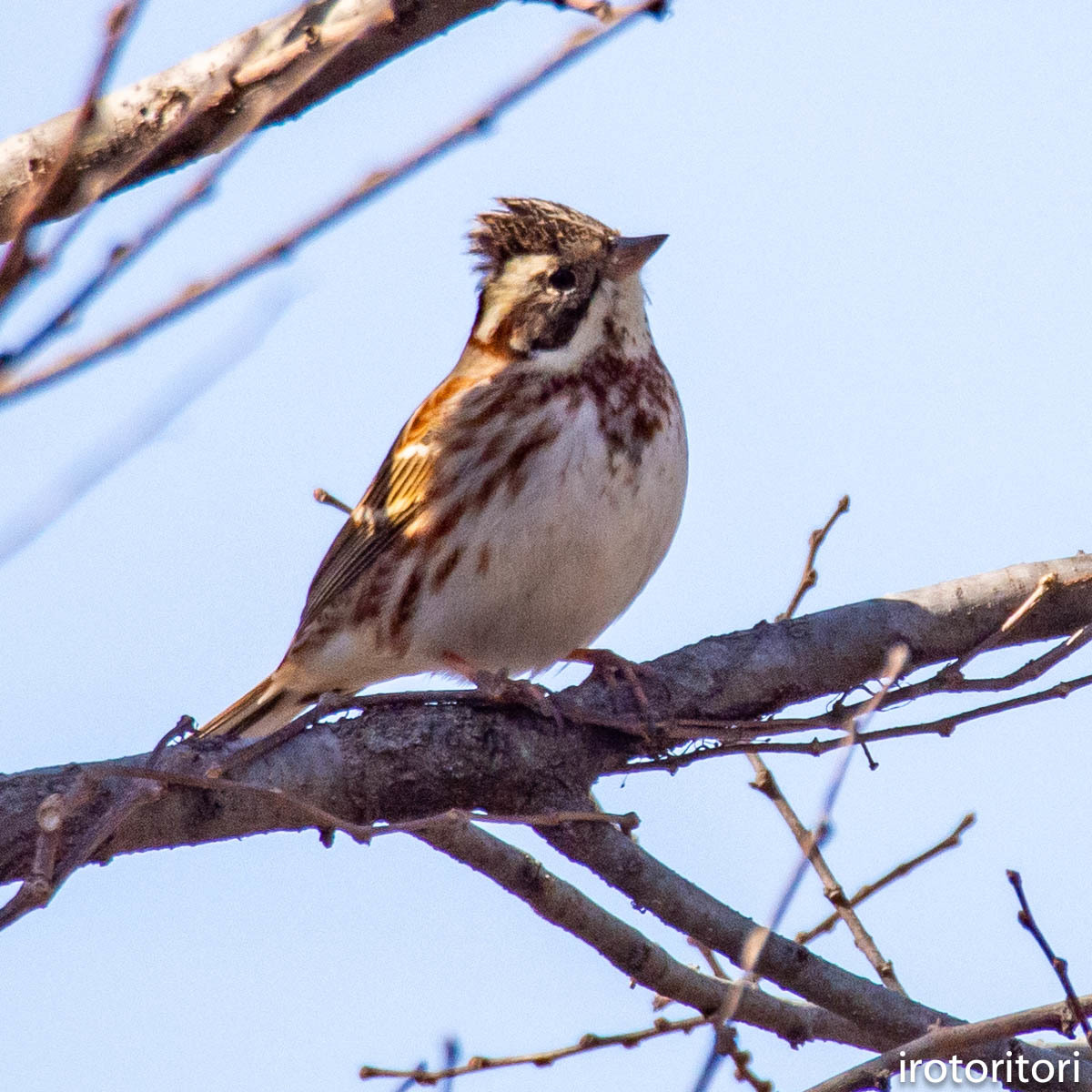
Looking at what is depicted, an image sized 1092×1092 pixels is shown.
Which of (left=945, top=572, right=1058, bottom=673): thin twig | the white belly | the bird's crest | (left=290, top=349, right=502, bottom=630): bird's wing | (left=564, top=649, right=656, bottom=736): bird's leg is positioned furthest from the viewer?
the bird's crest

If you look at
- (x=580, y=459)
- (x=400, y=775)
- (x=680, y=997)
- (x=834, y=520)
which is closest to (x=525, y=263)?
(x=580, y=459)

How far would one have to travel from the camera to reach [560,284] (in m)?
5.86

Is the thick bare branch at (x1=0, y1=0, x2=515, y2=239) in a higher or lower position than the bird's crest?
lower

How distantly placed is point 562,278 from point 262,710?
1927mm

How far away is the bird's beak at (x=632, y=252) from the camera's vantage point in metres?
5.74

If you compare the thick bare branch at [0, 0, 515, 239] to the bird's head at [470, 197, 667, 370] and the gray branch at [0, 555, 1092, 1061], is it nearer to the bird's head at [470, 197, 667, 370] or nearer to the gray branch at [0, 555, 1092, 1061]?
the gray branch at [0, 555, 1092, 1061]

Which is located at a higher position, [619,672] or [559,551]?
[559,551]

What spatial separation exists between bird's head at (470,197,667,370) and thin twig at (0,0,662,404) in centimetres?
371

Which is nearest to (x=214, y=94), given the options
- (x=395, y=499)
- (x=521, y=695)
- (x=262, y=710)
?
(x=521, y=695)

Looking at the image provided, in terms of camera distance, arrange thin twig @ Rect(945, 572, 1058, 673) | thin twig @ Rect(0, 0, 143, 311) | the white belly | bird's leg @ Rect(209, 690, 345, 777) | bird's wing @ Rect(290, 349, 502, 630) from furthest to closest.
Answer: bird's wing @ Rect(290, 349, 502, 630) → the white belly → thin twig @ Rect(945, 572, 1058, 673) → bird's leg @ Rect(209, 690, 345, 777) → thin twig @ Rect(0, 0, 143, 311)

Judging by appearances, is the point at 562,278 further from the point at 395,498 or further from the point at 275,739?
the point at 275,739

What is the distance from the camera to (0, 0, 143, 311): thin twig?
1686 millimetres

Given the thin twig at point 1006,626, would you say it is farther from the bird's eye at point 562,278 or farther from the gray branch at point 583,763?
the bird's eye at point 562,278

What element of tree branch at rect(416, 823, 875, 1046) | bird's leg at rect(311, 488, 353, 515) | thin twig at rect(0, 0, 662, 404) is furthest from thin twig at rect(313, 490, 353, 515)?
thin twig at rect(0, 0, 662, 404)
